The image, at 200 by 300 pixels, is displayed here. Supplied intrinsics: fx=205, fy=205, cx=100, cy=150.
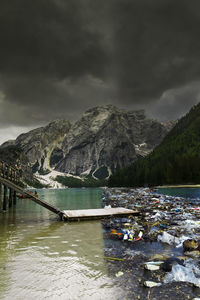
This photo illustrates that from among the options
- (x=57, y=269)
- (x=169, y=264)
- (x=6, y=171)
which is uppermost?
(x=6, y=171)

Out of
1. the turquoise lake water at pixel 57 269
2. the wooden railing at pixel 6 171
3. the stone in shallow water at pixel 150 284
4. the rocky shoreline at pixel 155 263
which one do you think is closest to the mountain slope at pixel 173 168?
the wooden railing at pixel 6 171

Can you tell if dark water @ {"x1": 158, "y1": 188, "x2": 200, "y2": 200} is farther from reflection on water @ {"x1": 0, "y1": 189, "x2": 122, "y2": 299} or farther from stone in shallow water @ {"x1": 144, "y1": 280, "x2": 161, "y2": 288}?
stone in shallow water @ {"x1": 144, "y1": 280, "x2": 161, "y2": 288}

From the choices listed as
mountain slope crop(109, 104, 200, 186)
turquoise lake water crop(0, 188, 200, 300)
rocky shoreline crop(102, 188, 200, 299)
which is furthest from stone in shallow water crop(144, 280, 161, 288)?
mountain slope crop(109, 104, 200, 186)

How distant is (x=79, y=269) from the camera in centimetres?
684

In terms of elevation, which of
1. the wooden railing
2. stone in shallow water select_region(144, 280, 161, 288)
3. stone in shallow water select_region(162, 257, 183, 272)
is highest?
the wooden railing

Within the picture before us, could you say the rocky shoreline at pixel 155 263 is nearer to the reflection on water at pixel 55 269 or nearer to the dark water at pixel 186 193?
the reflection on water at pixel 55 269

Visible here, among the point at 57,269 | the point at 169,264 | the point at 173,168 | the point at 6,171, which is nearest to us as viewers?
the point at 169,264

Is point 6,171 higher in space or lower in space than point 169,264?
higher

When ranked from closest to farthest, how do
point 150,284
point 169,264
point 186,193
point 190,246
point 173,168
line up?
point 150,284 < point 169,264 < point 190,246 < point 186,193 < point 173,168

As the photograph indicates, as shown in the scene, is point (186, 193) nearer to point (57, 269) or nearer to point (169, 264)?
point (169, 264)

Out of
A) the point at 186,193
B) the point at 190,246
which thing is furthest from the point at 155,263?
the point at 186,193

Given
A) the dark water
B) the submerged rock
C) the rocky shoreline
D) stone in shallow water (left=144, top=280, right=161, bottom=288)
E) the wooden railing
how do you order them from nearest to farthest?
the rocky shoreline, stone in shallow water (left=144, top=280, right=161, bottom=288), the submerged rock, the wooden railing, the dark water

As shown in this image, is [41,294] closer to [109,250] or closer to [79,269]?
[79,269]

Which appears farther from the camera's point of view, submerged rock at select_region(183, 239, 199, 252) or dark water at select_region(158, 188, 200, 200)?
dark water at select_region(158, 188, 200, 200)
